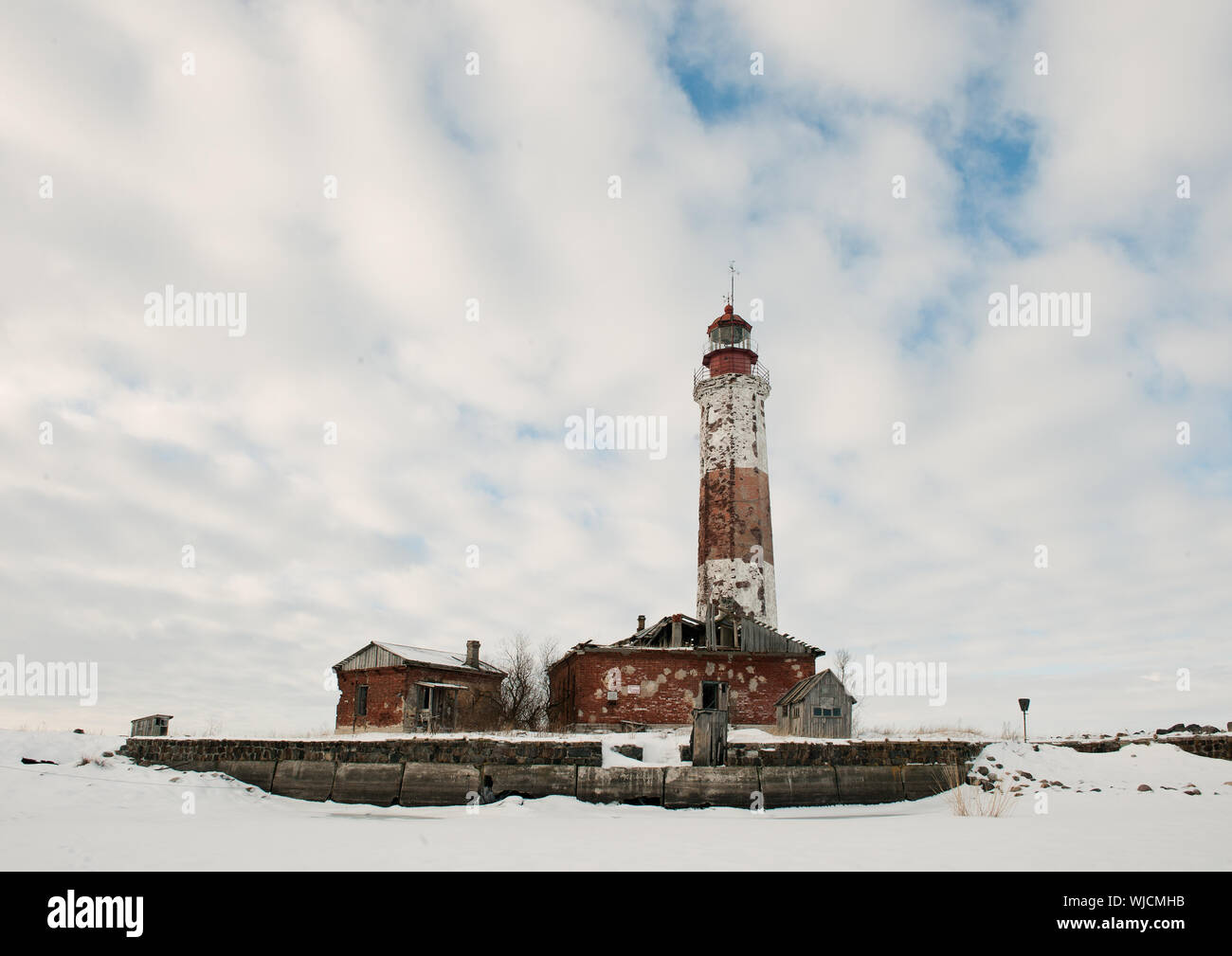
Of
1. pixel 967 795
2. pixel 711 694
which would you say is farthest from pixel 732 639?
pixel 967 795

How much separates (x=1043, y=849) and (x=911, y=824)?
9.67 ft

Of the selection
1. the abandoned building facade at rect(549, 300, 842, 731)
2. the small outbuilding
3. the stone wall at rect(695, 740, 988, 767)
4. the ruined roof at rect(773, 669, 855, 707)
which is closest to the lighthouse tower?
the abandoned building facade at rect(549, 300, 842, 731)

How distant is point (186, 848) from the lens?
8695 mm

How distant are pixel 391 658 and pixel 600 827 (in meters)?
20.9

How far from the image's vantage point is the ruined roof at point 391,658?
1173 inches

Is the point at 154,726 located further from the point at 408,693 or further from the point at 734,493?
the point at 734,493

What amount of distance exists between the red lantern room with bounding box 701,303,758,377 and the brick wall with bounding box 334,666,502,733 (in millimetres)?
16700

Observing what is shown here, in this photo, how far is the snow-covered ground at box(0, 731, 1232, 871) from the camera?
25.2 feet

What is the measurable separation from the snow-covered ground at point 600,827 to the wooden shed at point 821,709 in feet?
18.5

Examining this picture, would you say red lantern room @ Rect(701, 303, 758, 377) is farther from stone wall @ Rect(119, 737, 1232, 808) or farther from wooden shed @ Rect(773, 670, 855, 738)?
stone wall @ Rect(119, 737, 1232, 808)

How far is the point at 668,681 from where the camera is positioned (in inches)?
997
